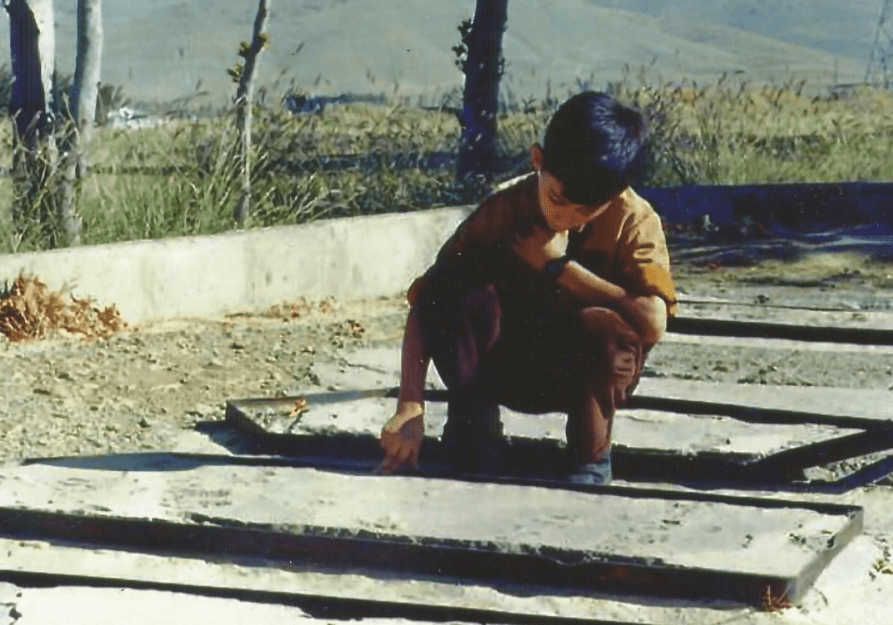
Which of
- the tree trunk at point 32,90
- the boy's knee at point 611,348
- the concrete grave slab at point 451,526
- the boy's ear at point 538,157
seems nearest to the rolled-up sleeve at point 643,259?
the boy's knee at point 611,348

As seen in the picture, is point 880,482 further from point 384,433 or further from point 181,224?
point 181,224

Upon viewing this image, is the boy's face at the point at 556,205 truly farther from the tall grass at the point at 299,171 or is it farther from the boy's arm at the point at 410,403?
the tall grass at the point at 299,171

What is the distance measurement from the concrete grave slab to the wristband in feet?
1.97

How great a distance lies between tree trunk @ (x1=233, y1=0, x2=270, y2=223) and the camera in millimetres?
8734

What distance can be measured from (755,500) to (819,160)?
31.5 ft

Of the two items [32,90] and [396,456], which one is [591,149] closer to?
[396,456]

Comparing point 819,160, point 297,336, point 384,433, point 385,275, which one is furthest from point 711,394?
point 819,160

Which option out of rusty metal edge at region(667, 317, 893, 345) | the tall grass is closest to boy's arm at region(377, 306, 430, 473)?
rusty metal edge at region(667, 317, 893, 345)

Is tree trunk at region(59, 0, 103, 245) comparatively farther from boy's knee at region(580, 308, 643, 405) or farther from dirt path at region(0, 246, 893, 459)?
boy's knee at region(580, 308, 643, 405)

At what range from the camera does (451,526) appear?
4.17m

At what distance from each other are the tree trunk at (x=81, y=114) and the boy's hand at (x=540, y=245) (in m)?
4.18

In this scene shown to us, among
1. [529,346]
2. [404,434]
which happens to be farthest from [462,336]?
[404,434]

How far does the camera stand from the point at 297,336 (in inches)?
285

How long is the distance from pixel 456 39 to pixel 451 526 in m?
78.3
